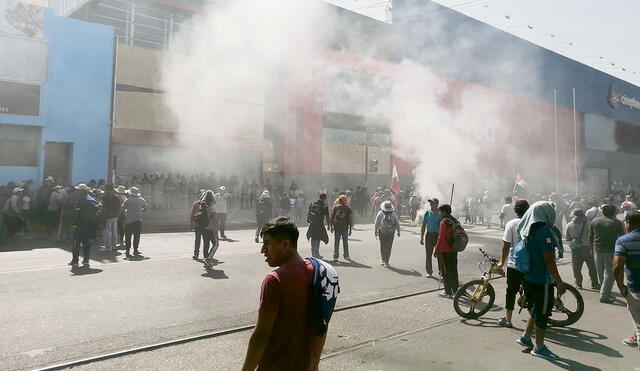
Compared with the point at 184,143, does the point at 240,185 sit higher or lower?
lower

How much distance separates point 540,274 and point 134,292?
5191mm

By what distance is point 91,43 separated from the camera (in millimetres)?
17219

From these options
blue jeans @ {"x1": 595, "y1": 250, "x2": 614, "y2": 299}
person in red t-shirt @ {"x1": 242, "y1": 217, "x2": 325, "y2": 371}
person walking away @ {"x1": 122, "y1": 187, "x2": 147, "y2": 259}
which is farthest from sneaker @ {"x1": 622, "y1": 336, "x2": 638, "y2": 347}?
person walking away @ {"x1": 122, "y1": 187, "x2": 147, "y2": 259}

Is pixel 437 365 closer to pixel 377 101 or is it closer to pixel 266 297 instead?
pixel 266 297

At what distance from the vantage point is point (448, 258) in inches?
253

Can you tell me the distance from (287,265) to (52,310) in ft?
14.7

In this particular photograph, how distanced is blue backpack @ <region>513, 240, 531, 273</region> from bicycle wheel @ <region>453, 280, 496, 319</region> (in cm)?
107

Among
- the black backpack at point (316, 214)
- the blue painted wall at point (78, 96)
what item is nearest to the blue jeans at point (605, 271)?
the black backpack at point (316, 214)

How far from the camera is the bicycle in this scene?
5211mm

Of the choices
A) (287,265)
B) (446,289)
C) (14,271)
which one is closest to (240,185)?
(14,271)

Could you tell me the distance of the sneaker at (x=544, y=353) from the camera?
13.4 feet

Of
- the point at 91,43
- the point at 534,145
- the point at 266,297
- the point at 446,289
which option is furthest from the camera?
the point at 534,145

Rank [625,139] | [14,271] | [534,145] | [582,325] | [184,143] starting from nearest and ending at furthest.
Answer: [582,325] < [14,271] < [184,143] < [534,145] < [625,139]

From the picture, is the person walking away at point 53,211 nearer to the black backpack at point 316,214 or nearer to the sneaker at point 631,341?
the black backpack at point 316,214
